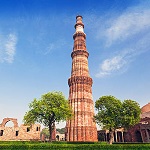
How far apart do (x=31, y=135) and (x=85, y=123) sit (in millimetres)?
15461

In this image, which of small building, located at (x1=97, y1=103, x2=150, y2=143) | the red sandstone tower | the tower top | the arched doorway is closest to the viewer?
the red sandstone tower

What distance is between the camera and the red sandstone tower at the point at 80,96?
35375 mm

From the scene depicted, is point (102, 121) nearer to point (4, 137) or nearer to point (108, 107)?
point (108, 107)

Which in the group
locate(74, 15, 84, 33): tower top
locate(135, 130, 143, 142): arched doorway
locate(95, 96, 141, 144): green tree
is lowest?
locate(135, 130, 143, 142): arched doorway

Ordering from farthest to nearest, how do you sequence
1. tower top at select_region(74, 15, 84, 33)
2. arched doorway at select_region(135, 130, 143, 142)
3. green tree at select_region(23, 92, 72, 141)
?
tower top at select_region(74, 15, 84, 33) < arched doorway at select_region(135, 130, 143, 142) < green tree at select_region(23, 92, 72, 141)

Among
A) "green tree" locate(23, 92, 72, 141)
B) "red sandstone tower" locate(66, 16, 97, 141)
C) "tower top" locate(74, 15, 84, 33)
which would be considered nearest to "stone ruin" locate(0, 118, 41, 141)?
"red sandstone tower" locate(66, 16, 97, 141)

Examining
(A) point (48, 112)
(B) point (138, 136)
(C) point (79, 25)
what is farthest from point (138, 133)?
(C) point (79, 25)

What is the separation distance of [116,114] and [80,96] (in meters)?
12.5

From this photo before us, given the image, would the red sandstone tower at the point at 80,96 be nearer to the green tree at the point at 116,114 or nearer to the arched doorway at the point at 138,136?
the green tree at the point at 116,114

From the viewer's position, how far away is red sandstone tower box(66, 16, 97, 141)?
35375 millimetres

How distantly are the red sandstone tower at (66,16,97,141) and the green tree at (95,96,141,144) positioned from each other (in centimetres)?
431

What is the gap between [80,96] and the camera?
126 feet

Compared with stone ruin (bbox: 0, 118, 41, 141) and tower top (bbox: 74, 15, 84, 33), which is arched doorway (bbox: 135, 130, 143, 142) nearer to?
stone ruin (bbox: 0, 118, 41, 141)

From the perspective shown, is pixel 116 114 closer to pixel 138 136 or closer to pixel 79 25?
pixel 138 136
